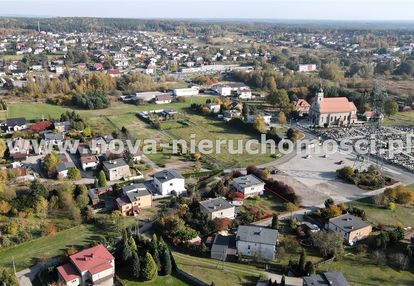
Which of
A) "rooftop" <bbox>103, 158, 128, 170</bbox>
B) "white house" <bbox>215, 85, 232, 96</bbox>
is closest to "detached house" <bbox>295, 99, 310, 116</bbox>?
"white house" <bbox>215, 85, 232, 96</bbox>

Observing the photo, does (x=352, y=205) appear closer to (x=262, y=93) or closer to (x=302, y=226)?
(x=302, y=226)

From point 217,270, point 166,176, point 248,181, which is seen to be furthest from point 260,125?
point 217,270

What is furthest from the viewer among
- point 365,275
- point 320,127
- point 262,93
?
point 262,93

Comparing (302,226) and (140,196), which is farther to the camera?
(140,196)

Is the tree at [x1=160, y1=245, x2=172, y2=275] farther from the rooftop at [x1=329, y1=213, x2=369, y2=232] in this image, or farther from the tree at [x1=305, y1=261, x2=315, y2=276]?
the rooftop at [x1=329, y1=213, x2=369, y2=232]

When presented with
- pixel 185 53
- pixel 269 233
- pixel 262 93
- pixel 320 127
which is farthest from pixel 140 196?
pixel 185 53

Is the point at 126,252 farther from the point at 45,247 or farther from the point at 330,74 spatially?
the point at 330,74
